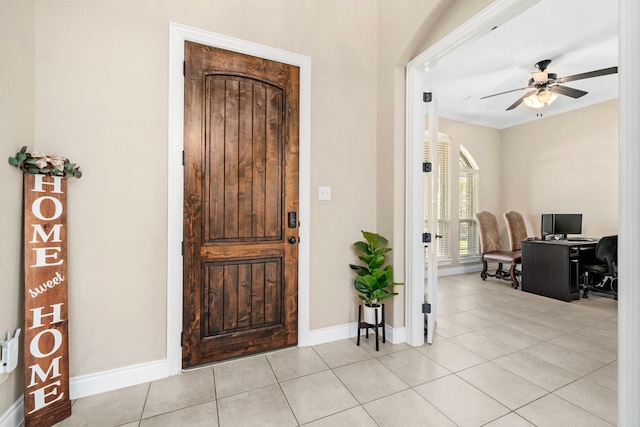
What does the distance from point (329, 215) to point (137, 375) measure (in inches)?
71.1

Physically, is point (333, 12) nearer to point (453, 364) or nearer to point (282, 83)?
point (282, 83)

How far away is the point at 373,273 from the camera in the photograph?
8.07 ft

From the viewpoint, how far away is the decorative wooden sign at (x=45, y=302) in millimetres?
1556

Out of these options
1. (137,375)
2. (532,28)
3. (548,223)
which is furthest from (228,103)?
(548,223)

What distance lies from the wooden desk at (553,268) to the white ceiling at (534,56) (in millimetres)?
2319

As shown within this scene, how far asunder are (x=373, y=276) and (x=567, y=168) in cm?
483

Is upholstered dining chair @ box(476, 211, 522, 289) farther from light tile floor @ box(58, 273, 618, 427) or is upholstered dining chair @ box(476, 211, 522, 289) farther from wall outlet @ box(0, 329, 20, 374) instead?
wall outlet @ box(0, 329, 20, 374)

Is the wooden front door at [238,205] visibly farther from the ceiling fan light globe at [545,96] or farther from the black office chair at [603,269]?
the black office chair at [603,269]

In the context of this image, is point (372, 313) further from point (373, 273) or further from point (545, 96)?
point (545, 96)

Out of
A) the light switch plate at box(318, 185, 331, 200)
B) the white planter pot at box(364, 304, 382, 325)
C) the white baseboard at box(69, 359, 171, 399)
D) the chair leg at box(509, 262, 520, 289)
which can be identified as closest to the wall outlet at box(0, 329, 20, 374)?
the white baseboard at box(69, 359, 171, 399)

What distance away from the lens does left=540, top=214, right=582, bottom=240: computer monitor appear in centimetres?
473

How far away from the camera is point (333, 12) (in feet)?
8.55

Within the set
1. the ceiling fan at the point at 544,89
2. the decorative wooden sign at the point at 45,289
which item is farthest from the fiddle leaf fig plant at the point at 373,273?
the ceiling fan at the point at 544,89

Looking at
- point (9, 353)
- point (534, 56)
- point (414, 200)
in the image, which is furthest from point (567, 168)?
point (9, 353)
